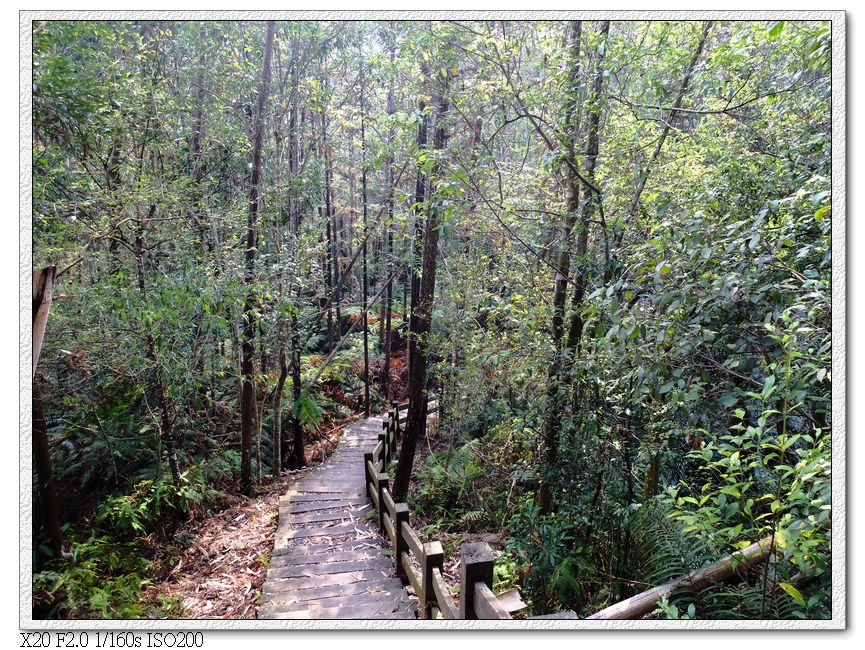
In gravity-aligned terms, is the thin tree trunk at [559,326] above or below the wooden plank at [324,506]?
above

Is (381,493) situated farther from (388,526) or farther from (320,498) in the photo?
(320,498)

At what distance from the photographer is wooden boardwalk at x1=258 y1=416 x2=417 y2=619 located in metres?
3.60

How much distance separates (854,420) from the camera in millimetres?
2320

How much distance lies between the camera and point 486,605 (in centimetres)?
233

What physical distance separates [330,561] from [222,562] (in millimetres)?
1269

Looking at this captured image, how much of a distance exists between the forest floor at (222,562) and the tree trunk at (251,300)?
0.62m

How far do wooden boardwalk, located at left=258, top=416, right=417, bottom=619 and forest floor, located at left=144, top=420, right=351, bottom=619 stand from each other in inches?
8.3

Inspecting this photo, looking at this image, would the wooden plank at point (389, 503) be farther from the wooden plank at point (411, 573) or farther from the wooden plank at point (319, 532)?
the wooden plank at point (319, 532)

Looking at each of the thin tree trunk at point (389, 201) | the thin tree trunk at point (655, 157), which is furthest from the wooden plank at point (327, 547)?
the thin tree trunk at point (655, 157)

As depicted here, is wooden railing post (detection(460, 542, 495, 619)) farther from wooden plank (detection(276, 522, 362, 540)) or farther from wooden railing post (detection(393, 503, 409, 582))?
wooden plank (detection(276, 522, 362, 540))

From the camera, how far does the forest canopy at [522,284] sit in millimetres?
2201

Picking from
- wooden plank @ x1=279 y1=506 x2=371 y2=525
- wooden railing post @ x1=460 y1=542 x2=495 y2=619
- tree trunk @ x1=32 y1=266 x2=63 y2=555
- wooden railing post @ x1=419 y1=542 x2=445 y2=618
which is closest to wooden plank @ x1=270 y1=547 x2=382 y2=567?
wooden plank @ x1=279 y1=506 x2=371 y2=525

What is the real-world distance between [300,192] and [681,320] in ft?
20.5
